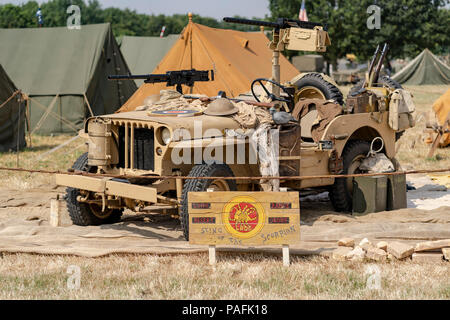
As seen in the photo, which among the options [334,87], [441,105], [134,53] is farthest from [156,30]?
[334,87]

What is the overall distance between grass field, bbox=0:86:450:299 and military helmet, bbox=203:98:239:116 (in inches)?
68.8

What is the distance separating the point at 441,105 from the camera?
603 inches

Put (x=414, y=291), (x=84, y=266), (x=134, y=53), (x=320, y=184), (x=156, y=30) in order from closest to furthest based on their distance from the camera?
(x=414, y=291), (x=84, y=266), (x=320, y=184), (x=134, y=53), (x=156, y=30)

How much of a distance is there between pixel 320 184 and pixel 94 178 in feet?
8.94

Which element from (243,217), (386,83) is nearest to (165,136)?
(243,217)

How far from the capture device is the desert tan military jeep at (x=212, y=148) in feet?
20.7

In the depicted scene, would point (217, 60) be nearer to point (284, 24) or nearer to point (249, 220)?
point (284, 24)

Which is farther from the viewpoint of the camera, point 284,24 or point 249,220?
point 284,24

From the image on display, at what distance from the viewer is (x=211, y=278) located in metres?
5.18

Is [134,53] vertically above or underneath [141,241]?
above

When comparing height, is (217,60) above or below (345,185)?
above

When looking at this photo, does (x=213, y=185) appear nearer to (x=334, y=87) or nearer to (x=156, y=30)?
(x=334, y=87)

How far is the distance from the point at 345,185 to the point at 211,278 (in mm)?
3409

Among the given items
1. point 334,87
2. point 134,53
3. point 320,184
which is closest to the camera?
point 320,184
